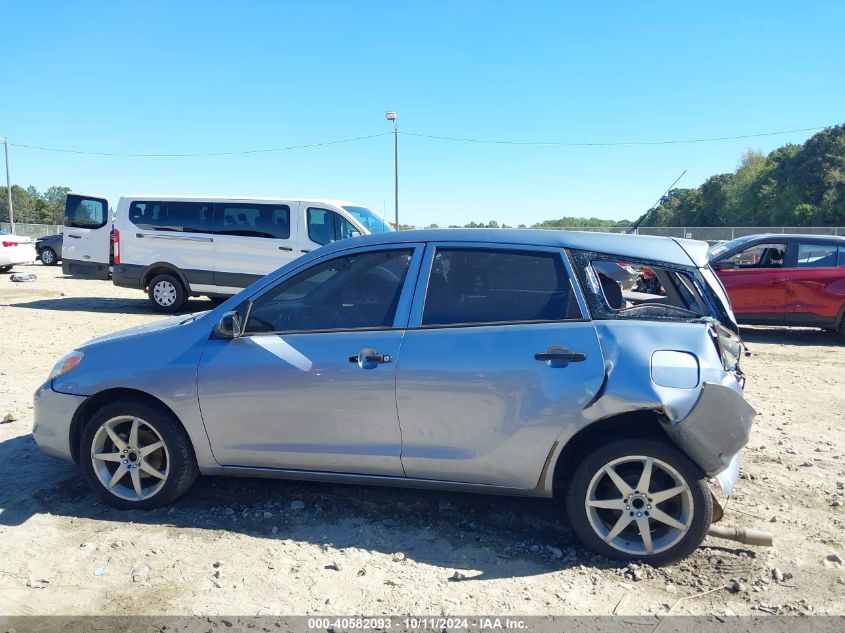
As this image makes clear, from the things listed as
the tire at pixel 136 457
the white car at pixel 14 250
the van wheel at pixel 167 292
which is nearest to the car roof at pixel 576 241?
the tire at pixel 136 457

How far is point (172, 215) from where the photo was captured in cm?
1227

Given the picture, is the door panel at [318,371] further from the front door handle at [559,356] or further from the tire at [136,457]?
the front door handle at [559,356]

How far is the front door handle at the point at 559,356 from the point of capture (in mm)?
3158

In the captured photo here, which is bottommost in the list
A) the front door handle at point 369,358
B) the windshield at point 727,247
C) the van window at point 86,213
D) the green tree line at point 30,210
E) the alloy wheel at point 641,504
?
the alloy wheel at point 641,504

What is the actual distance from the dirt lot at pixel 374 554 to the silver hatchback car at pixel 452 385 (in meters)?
0.24

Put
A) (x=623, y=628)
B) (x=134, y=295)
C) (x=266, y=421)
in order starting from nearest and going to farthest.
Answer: (x=623, y=628)
(x=266, y=421)
(x=134, y=295)

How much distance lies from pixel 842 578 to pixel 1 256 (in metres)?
23.0

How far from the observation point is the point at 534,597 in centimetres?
295

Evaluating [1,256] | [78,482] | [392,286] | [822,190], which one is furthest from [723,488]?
[822,190]

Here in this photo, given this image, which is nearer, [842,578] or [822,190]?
[842,578]

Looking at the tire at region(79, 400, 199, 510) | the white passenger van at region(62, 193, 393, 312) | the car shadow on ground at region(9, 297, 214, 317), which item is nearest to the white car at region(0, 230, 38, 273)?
the car shadow on ground at region(9, 297, 214, 317)

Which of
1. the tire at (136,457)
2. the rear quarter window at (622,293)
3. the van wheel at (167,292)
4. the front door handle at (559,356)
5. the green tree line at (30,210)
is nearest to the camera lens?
the front door handle at (559,356)

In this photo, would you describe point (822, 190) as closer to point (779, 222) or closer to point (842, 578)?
point (779, 222)

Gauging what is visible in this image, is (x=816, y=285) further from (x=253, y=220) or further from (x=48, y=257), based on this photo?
(x=48, y=257)
